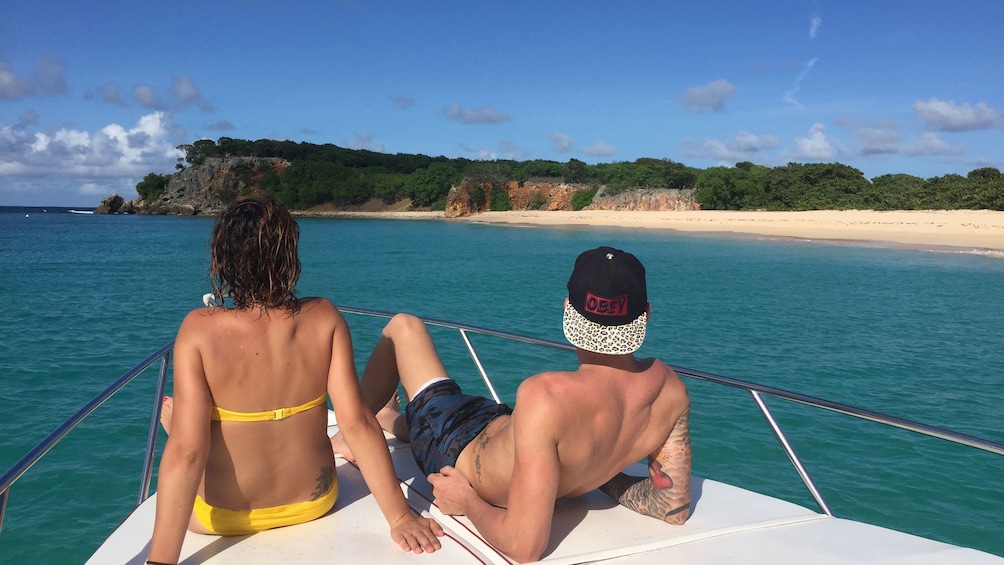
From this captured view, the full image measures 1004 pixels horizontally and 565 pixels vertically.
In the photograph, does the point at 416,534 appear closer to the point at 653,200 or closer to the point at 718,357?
the point at 718,357

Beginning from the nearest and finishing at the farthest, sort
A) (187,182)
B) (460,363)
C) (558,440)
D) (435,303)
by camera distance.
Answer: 1. (558,440)
2. (460,363)
3. (435,303)
4. (187,182)

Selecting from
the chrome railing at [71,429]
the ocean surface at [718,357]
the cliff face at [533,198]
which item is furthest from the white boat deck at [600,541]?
the cliff face at [533,198]

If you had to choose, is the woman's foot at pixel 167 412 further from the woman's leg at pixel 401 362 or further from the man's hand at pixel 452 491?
the man's hand at pixel 452 491

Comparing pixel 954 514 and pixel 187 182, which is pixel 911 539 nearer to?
pixel 954 514

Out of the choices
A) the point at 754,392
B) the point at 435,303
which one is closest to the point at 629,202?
the point at 435,303

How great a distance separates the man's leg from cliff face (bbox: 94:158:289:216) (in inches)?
3544

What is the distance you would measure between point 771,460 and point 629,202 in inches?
2269

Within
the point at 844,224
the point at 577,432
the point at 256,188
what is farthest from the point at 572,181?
the point at 577,432

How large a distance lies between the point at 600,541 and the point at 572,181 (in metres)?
72.6

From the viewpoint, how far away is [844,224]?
123ft

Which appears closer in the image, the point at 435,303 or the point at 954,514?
the point at 954,514

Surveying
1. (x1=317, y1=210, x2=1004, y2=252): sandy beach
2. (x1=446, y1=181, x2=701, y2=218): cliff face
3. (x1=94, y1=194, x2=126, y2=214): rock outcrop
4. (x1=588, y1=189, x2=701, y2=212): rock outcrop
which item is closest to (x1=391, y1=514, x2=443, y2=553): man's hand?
(x1=317, y1=210, x2=1004, y2=252): sandy beach

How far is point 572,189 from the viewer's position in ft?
231

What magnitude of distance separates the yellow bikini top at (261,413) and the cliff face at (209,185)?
90.6 m
